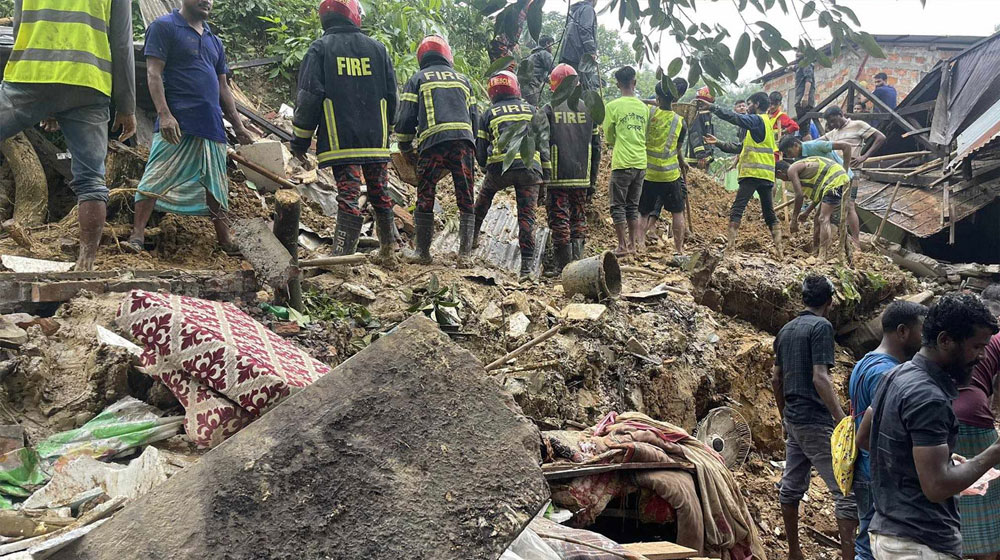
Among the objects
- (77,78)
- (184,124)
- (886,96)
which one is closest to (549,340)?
(184,124)

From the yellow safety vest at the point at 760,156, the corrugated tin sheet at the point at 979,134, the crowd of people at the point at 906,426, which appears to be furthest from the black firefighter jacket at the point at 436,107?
the corrugated tin sheet at the point at 979,134

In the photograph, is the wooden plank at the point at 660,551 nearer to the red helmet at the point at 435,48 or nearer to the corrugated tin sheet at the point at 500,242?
the corrugated tin sheet at the point at 500,242

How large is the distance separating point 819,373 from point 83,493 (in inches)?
149

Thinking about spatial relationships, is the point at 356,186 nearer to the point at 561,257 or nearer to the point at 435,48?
the point at 435,48

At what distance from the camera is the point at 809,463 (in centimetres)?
422

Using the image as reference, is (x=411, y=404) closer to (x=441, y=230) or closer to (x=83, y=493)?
(x=83, y=493)

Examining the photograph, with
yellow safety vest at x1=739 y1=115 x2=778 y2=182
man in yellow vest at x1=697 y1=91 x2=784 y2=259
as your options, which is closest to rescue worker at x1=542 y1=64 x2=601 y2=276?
man in yellow vest at x1=697 y1=91 x2=784 y2=259

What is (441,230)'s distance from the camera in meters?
7.28

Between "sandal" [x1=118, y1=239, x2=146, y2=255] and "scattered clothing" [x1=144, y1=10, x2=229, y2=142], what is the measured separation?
30.8 inches

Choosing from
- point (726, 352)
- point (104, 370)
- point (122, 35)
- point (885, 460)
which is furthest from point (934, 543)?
point (122, 35)

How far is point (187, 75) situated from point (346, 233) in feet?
5.04

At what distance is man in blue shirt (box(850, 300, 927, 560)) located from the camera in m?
3.22

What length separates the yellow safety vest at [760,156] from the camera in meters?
8.00

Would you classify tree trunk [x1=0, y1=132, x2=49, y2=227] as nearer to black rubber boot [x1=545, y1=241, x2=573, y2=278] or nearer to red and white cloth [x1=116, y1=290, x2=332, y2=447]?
red and white cloth [x1=116, y1=290, x2=332, y2=447]
